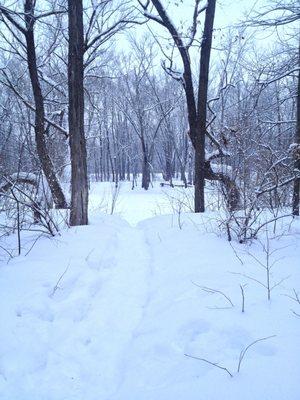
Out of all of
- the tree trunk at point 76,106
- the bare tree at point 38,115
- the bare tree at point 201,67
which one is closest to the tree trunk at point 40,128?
the bare tree at point 38,115

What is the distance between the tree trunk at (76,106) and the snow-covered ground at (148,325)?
1813mm

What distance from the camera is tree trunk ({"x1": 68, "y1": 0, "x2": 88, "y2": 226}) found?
718cm

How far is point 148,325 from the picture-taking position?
3779 millimetres

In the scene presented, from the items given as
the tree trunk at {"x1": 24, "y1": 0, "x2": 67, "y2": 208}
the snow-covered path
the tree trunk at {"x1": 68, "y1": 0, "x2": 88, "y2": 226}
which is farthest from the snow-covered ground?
the tree trunk at {"x1": 24, "y1": 0, "x2": 67, "y2": 208}

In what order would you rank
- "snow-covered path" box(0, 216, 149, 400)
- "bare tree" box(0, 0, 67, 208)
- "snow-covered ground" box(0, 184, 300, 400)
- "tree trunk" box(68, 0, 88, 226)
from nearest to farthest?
1. "snow-covered ground" box(0, 184, 300, 400)
2. "snow-covered path" box(0, 216, 149, 400)
3. "tree trunk" box(68, 0, 88, 226)
4. "bare tree" box(0, 0, 67, 208)

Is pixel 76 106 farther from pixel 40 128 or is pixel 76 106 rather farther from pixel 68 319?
pixel 68 319

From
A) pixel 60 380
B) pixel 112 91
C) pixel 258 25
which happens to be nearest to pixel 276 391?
pixel 60 380

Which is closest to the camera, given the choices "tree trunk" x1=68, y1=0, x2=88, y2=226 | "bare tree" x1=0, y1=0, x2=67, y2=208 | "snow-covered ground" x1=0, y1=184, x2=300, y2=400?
"snow-covered ground" x1=0, y1=184, x2=300, y2=400

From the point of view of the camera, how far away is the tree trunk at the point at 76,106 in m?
7.18

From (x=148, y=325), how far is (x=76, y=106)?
506 cm

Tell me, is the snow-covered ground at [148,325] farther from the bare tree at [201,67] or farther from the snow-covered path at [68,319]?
the bare tree at [201,67]

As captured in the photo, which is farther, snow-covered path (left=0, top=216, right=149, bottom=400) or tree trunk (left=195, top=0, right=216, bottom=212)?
tree trunk (left=195, top=0, right=216, bottom=212)

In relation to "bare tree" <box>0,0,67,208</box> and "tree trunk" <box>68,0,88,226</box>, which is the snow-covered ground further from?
"bare tree" <box>0,0,67,208</box>

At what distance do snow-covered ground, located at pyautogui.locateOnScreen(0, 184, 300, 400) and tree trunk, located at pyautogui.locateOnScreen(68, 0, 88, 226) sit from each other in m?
1.81
